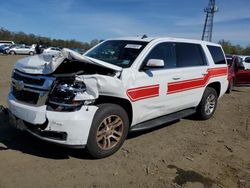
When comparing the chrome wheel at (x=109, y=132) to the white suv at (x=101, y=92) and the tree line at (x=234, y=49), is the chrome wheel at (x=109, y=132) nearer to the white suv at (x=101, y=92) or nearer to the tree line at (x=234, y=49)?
the white suv at (x=101, y=92)

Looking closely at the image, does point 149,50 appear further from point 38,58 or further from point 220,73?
point 220,73

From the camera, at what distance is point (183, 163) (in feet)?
15.2

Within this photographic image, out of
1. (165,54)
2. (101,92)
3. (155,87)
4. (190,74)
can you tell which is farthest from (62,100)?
(190,74)

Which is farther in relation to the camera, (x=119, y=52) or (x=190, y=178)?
(x=119, y=52)

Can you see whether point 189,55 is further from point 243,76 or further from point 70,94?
point 243,76

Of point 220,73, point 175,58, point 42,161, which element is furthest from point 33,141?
point 220,73

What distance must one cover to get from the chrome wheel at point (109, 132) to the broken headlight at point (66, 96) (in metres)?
0.52

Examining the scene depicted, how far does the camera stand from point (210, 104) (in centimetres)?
744

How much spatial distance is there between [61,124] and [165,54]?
261 centimetres

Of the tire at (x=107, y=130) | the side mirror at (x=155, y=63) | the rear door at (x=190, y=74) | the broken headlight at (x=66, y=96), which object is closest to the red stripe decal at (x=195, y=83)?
the rear door at (x=190, y=74)

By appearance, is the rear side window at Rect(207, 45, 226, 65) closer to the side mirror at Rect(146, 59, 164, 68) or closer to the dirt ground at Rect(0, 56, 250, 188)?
the dirt ground at Rect(0, 56, 250, 188)

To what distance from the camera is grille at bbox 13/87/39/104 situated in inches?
169

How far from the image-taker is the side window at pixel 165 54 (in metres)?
5.41

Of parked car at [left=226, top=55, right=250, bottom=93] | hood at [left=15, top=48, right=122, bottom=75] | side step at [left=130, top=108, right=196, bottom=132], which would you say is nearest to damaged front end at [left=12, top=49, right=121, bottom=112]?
hood at [left=15, top=48, right=122, bottom=75]
